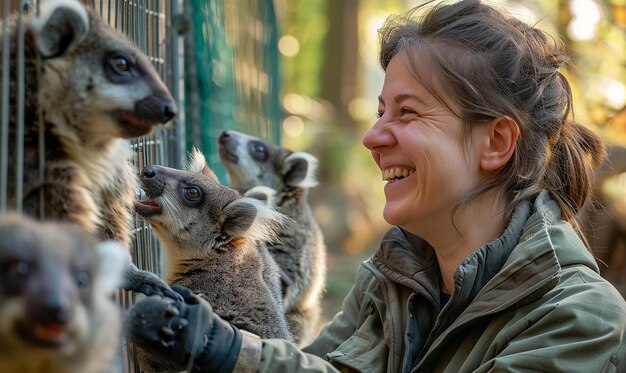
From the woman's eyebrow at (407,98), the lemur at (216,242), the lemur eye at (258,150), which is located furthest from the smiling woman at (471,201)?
the lemur eye at (258,150)

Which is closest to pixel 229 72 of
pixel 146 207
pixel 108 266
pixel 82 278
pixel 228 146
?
pixel 228 146

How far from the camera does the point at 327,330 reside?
418cm

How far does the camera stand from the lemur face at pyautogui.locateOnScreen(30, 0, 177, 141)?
276cm

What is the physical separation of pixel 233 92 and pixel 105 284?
579 cm

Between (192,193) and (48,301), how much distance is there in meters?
2.39

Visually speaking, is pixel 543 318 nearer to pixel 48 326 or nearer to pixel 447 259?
pixel 447 259

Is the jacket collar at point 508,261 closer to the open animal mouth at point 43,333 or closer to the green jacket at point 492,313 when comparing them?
the green jacket at point 492,313

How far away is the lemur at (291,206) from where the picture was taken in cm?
621

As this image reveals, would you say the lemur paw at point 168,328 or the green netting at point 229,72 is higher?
the green netting at point 229,72

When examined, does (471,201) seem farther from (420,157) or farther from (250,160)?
(250,160)

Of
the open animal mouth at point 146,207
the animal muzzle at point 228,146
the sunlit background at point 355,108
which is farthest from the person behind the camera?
the sunlit background at point 355,108

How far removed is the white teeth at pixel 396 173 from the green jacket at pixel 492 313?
0.37 metres

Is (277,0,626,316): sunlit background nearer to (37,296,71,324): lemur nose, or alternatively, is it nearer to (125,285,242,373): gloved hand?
(125,285,242,373): gloved hand

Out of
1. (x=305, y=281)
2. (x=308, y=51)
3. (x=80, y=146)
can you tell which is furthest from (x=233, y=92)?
(x=308, y=51)
